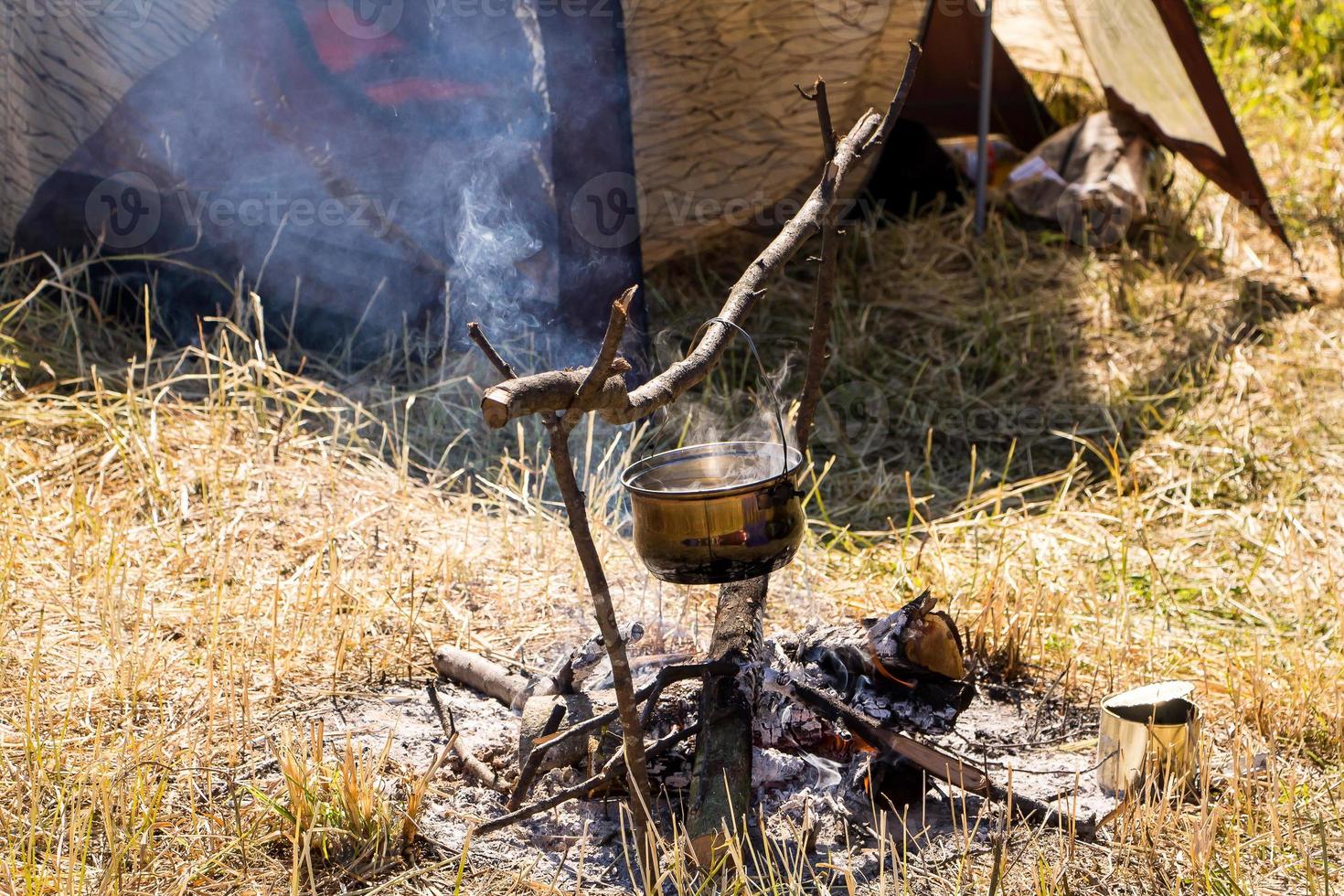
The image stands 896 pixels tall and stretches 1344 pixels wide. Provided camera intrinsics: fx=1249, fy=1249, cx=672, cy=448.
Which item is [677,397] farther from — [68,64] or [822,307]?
[68,64]

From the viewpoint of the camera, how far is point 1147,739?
2.39m

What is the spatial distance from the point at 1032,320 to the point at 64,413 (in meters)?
3.52

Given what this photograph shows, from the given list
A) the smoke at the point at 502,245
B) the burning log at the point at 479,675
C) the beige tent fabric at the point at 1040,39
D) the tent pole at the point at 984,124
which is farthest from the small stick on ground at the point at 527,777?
the beige tent fabric at the point at 1040,39

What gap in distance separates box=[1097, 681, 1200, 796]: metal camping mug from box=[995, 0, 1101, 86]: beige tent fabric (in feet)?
14.1

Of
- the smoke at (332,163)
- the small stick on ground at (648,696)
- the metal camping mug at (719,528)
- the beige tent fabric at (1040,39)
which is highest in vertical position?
the beige tent fabric at (1040,39)

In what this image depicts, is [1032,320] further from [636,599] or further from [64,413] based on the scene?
[64,413]

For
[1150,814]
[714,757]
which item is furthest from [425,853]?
[1150,814]

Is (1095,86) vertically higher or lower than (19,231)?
higher

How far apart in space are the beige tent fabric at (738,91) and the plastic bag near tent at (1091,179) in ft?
3.14

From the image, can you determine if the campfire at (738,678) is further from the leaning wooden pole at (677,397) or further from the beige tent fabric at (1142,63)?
the beige tent fabric at (1142,63)

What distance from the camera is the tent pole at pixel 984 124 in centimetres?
513

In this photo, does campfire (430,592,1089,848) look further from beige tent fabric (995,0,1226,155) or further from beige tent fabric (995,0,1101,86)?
beige tent fabric (995,0,1101,86)

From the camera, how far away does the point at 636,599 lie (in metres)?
3.21

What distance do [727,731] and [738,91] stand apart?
292 centimetres
